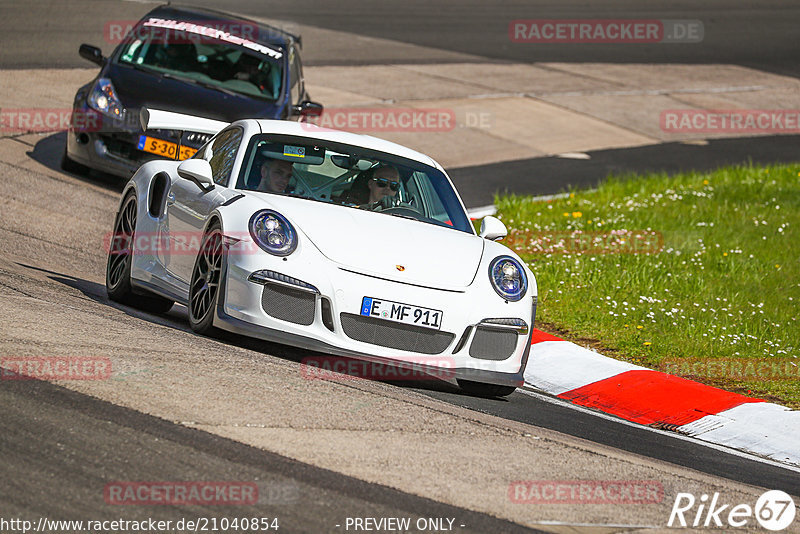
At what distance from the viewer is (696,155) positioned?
18.7 m

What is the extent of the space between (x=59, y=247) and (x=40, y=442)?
5.59 meters

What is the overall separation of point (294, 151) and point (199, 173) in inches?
26.7

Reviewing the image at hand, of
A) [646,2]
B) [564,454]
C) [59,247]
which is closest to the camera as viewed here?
[564,454]

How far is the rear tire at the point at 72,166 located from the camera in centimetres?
1270

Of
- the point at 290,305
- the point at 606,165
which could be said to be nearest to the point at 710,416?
the point at 290,305

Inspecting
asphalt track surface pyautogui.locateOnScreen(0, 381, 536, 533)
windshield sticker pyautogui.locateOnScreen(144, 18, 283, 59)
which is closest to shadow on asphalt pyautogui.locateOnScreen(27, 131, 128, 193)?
windshield sticker pyautogui.locateOnScreen(144, 18, 283, 59)

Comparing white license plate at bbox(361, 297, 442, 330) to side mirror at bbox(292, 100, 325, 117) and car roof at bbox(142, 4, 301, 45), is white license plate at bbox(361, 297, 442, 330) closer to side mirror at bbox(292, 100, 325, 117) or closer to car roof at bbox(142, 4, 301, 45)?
side mirror at bbox(292, 100, 325, 117)

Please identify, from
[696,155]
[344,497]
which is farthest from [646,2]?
[344,497]

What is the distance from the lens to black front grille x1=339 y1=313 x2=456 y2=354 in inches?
257

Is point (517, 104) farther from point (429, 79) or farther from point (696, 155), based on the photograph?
point (696, 155)

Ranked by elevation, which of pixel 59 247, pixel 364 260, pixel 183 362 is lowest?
pixel 59 247

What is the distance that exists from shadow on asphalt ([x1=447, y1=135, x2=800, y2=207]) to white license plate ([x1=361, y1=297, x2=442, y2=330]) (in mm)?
7531

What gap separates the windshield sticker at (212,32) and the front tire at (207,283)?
6700mm

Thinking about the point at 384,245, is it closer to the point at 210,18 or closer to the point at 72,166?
the point at 72,166
